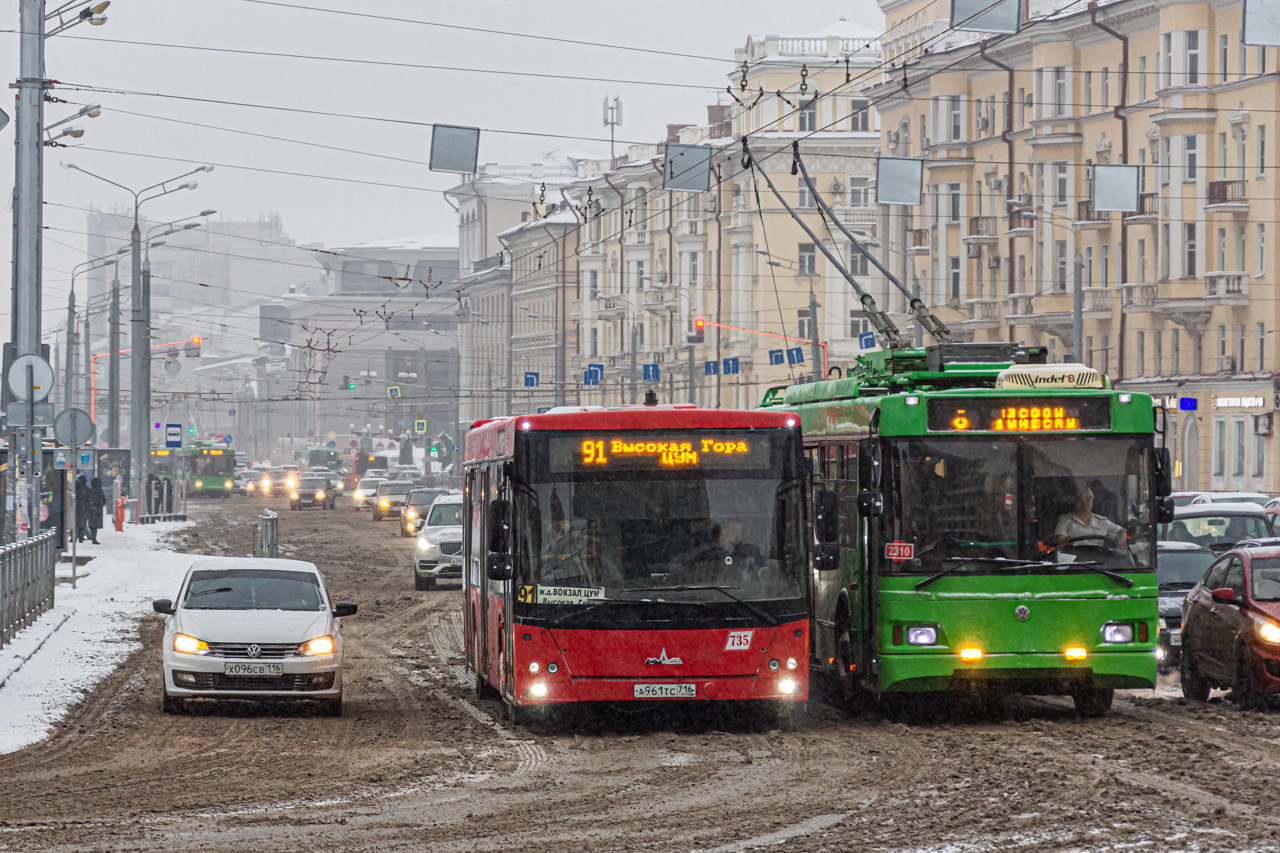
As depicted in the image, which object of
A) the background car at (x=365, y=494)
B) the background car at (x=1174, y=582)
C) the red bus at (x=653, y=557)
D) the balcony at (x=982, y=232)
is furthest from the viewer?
the background car at (x=365, y=494)

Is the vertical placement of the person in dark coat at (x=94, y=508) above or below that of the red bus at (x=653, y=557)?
below

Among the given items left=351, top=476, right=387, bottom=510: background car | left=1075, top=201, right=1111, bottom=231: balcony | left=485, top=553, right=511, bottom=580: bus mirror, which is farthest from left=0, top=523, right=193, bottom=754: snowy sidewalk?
left=351, top=476, right=387, bottom=510: background car

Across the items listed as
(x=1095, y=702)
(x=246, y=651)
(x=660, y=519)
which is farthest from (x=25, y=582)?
(x=1095, y=702)

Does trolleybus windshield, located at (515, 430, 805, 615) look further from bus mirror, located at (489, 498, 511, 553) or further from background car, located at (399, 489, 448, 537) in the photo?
background car, located at (399, 489, 448, 537)

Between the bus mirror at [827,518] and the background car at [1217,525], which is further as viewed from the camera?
the background car at [1217,525]

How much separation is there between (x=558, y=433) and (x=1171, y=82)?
48.9 m

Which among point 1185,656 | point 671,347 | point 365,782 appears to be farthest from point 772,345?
point 365,782

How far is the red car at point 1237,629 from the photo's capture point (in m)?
16.2

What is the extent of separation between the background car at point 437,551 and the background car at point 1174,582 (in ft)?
49.1

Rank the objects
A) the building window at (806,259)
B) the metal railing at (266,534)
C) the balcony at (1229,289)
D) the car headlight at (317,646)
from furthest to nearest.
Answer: the building window at (806,259) < the balcony at (1229,289) < the metal railing at (266,534) < the car headlight at (317,646)

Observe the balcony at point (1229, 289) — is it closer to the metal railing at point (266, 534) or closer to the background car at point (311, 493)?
the metal railing at point (266, 534)

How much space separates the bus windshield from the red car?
55.8 inches

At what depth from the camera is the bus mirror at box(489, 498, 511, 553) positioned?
50.3 feet

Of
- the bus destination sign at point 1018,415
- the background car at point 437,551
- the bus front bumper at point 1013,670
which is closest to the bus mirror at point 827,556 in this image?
the bus front bumper at point 1013,670
